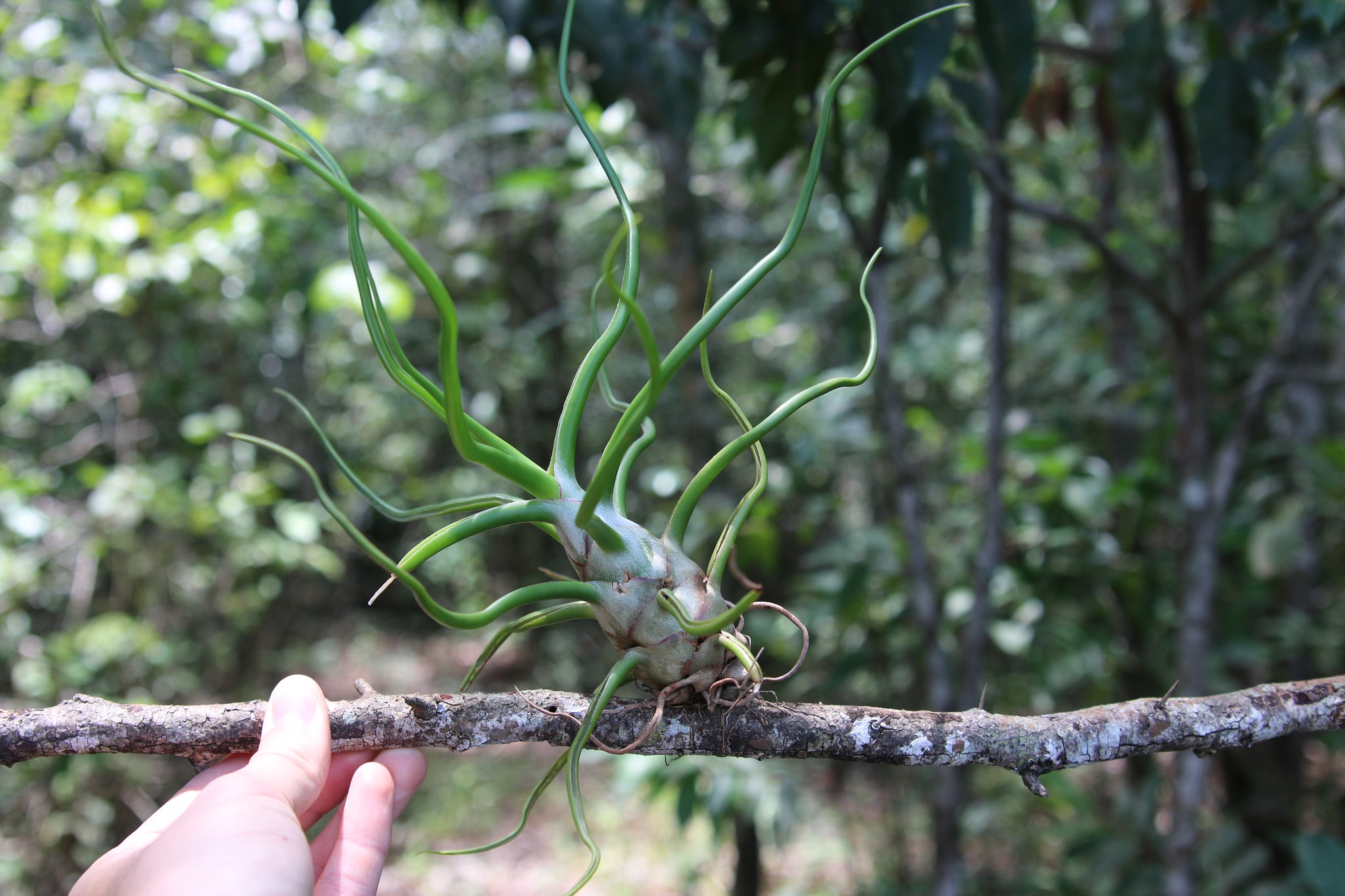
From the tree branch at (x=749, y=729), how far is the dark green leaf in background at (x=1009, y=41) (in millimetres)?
836

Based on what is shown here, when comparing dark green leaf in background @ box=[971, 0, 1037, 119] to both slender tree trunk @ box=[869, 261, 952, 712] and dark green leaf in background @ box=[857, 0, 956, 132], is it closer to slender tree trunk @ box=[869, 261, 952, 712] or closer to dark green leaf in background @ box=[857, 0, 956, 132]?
dark green leaf in background @ box=[857, 0, 956, 132]

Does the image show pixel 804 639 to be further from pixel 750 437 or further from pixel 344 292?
pixel 344 292

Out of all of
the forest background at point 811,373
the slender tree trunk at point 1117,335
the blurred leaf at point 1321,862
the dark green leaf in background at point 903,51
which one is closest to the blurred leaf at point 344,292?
the forest background at point 811,373

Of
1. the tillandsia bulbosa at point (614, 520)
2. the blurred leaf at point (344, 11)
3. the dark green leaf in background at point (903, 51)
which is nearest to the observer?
the tillandsia bulbosa at point (614, 520)

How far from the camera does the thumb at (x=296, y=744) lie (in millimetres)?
714

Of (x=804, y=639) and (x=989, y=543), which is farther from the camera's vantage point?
Answer: (x=989, y=543)

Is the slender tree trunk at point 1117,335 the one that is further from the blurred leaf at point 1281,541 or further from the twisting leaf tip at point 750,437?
the twisting leaf tip at point 750,437

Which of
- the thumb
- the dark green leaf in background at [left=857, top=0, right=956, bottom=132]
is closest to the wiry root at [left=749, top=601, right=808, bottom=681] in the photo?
the thumb

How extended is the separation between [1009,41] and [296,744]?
4.01 ft

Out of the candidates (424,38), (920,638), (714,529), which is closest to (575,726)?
(714,529)

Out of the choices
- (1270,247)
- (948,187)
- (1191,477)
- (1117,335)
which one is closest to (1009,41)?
(948,187)

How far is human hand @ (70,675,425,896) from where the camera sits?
667mm

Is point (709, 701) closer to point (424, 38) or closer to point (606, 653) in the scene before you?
point (606, 653)

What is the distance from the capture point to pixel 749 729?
725 millimetres
